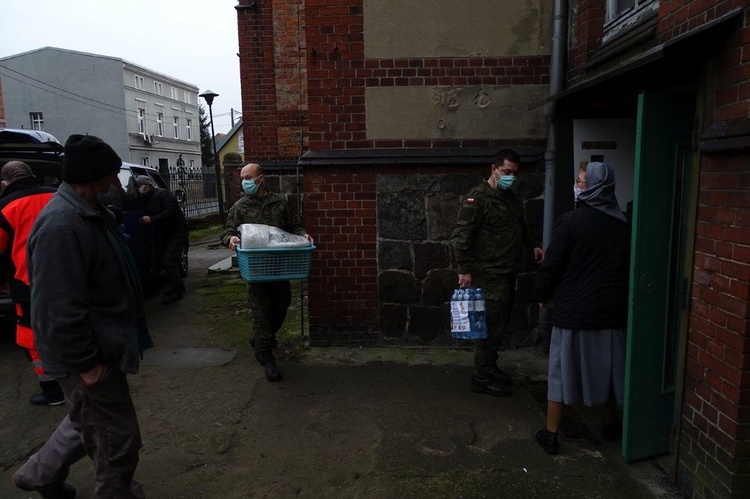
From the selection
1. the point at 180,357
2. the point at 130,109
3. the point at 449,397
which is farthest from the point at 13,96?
the point at 449,397

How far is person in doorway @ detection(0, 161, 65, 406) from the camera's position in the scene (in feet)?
13.5

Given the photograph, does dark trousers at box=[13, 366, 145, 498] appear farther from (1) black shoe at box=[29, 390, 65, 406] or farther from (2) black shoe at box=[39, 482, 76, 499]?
(1) black shoe at box=[29, 390, 65, 406]

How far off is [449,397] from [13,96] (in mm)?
42858

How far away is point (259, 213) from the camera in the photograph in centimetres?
491

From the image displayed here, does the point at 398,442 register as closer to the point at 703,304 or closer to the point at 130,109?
the point at 703,304

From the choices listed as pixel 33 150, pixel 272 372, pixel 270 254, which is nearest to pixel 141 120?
pixel 33 150

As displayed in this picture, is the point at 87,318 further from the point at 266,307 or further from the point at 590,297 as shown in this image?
the point at 590,297

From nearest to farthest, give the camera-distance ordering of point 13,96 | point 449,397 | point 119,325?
point 119,325 → point 449,397 → point 13,96

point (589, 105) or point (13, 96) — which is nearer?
point (589, 105)

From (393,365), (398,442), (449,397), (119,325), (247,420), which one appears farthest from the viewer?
(393,365)

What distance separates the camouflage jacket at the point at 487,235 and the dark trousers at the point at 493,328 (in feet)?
0.56

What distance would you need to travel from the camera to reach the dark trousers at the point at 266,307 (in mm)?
4848

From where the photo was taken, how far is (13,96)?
37.3 m

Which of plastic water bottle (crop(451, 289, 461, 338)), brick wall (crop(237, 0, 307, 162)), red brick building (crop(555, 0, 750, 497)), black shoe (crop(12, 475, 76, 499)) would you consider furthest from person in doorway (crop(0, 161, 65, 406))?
brick wall (crop(237, 0, 307, 162))
